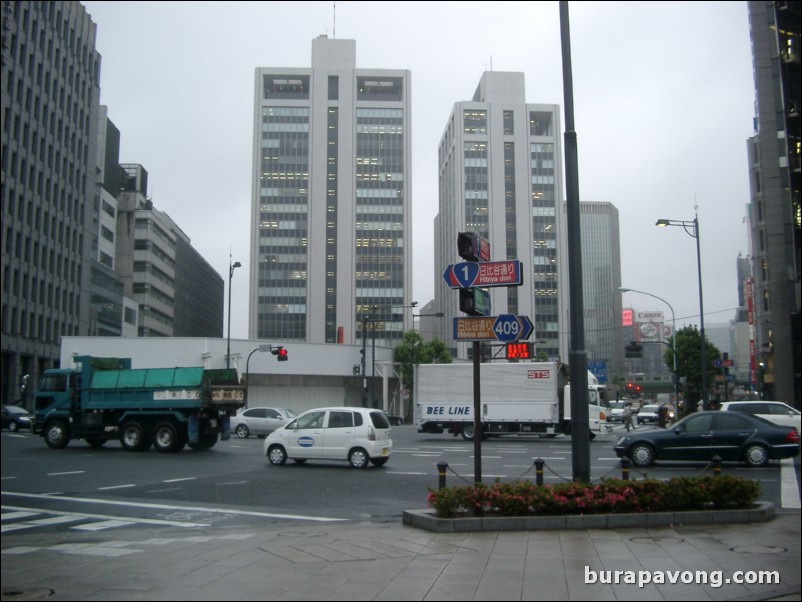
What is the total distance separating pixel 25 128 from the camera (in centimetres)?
1260

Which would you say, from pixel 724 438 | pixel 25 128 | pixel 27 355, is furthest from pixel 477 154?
pixel 25 128

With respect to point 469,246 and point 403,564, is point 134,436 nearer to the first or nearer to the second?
point 469,246

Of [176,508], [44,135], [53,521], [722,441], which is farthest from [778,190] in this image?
[53,521]

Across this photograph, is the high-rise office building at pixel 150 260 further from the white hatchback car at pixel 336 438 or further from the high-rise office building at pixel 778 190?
the white hatchback car at pixel 336 438

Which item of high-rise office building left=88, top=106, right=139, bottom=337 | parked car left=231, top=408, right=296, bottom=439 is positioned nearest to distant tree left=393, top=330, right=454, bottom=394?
parked car left=231, top=408, right=296, bottom=439

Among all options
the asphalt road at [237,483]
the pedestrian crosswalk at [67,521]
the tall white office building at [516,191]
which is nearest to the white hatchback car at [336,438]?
the asphalt road at [237,483]

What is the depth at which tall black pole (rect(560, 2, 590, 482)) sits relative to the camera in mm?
11062

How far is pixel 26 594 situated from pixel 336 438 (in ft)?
44.8

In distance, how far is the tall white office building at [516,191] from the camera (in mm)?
103625

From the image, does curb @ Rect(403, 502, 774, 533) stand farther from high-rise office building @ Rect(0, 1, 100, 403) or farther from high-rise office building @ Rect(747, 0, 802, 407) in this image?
high-rise office building @ Rect(0, 1, 100, 403)

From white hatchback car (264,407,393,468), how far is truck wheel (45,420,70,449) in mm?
10600

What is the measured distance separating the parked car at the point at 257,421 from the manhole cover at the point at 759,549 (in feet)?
97.2

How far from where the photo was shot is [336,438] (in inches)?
809

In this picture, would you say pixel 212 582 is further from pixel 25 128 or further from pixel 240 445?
pixel 240 445
